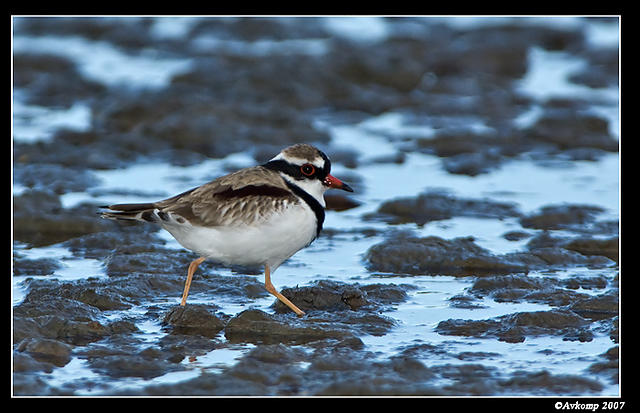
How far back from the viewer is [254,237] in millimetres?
5918

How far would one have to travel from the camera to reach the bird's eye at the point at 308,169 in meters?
6.27

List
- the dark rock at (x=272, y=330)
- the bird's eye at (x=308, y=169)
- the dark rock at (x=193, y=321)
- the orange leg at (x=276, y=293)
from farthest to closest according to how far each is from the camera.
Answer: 1. the bird's eye at (x=308, y=169)
2. the orange leg at (x=276, y=293)
3. the dark rock at (x=193, y=321)
4. the dark rock at (x=272, y=330)

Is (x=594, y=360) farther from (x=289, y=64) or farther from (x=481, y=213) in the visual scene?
(x=289, y=64)

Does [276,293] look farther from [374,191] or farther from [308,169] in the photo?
[374,191]

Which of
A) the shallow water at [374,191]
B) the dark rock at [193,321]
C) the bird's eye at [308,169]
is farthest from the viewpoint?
the bird's eye at [308,169]

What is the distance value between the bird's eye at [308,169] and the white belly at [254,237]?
11.6 inches

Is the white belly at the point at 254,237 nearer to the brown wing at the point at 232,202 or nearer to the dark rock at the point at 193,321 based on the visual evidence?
the brown wing at the point at 232,202

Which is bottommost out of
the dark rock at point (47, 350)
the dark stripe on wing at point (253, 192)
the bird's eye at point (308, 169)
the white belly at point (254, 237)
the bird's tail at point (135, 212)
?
the dark rock at point (47, 350)

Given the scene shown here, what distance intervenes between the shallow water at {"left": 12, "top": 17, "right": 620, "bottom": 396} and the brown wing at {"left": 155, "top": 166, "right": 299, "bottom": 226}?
0.68 m

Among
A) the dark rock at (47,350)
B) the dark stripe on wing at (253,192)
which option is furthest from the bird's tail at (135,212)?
the dark rock at (47,350)

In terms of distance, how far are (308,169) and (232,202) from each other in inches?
23.3

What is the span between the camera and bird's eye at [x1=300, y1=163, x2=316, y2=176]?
6.27 m

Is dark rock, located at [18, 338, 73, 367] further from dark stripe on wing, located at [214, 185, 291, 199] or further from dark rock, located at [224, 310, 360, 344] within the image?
dark stripe on wing, located at [214, 185, 291, 199]

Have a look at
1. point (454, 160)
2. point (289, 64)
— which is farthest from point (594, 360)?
point (289, 64)
